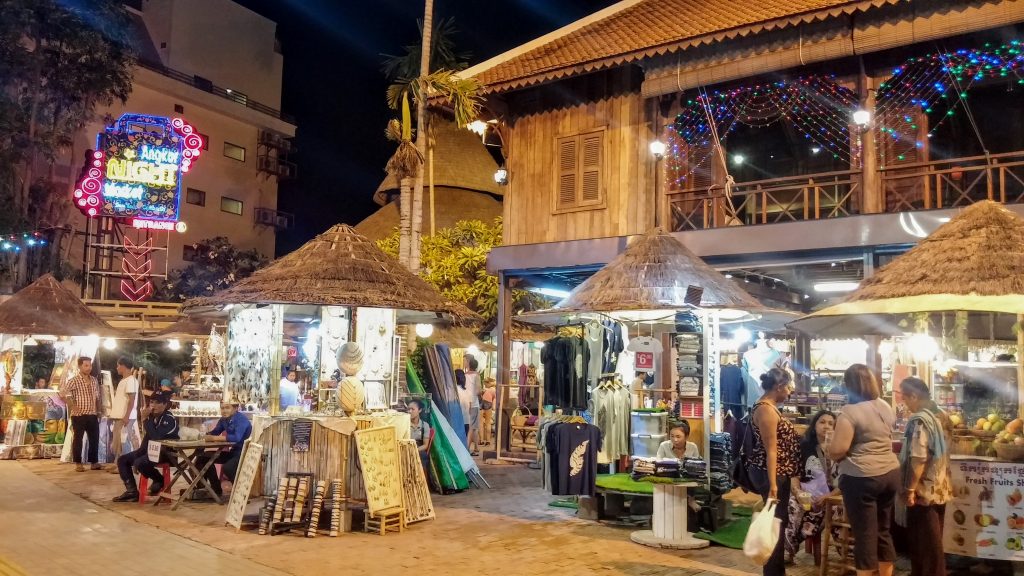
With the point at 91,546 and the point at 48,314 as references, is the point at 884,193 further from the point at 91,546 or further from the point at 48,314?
the point at 48,314

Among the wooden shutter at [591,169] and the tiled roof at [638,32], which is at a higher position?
the tiled roof at [638,32]

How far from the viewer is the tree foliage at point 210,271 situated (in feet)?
107

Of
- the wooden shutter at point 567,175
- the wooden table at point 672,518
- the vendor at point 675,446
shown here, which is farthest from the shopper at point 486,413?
the wooden table at point 672,518

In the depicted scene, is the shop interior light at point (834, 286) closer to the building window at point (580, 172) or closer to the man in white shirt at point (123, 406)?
the building window at point (580, 172)

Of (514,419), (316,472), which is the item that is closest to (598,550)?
(316,472)

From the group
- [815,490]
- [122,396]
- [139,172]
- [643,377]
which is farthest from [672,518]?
[139,172]

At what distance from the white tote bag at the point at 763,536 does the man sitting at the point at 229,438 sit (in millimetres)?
6883

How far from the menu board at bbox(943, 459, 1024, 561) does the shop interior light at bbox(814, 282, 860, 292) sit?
10.2 m

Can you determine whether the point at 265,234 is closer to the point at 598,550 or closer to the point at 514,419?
the point at 514,419

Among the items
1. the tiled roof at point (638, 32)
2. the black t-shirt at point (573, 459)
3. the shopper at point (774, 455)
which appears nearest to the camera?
the shopper at point (774, 455)

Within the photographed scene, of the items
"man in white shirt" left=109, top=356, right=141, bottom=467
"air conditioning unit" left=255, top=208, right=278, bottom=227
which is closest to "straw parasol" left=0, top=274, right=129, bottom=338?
"man in white shirt" left=109, top=356, right=141, bottom=467

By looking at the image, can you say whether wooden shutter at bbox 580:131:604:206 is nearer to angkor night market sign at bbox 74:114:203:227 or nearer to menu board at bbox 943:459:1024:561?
menu board at bbox 943:459:1024:561

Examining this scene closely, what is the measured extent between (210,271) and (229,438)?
24211 millimetres

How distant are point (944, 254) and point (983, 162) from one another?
9593 mm
